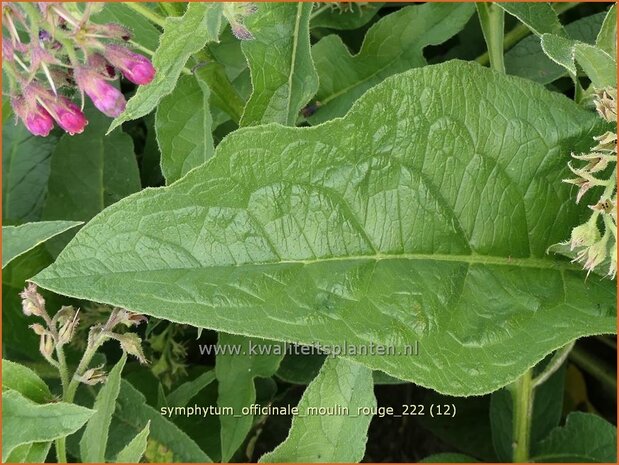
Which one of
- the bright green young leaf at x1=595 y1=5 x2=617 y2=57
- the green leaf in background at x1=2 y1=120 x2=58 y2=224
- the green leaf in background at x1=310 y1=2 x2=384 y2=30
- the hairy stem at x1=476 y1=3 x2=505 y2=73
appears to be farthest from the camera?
the green leaf in background at x1=2 y1=120 x2=58 y2=224

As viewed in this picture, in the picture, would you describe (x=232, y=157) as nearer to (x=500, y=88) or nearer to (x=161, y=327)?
(x=500, y=88)

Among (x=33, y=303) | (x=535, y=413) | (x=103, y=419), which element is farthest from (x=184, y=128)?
(x=535, y=413)

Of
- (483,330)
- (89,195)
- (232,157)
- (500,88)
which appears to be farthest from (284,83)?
(89,195)

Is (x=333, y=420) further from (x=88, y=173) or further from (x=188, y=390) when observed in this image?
(x=88, y=173)

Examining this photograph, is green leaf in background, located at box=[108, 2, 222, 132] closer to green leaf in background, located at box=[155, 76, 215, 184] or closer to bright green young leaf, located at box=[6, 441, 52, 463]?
green leaf in background, located at box=[155, 76, 215, 184]

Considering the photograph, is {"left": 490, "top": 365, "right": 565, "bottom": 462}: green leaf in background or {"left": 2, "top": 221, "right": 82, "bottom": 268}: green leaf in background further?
{"left": 490, "top": 365, "right": 565, "bottom": 462}: green leaf in background

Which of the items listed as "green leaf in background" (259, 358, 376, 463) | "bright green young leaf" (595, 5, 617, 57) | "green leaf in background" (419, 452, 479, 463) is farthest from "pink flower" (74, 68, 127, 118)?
"green leaf in background" (419, 452, 479, 463)

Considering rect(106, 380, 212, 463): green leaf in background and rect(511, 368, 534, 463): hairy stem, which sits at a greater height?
rect(106, 380, 212, 463): green leaf in background
